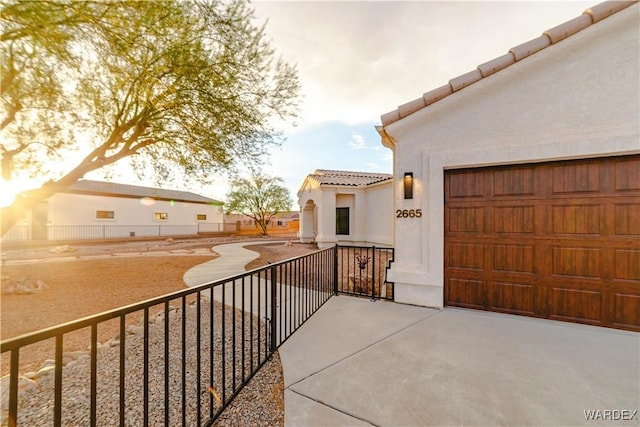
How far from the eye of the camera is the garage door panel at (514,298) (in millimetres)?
4066

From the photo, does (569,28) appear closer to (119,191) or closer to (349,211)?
(349,211)

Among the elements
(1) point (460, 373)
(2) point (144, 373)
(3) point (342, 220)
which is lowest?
(1) point (460, 373)

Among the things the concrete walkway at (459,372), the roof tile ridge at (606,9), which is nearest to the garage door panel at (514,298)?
the concrete walkway at (459,372)

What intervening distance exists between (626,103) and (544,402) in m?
4.08

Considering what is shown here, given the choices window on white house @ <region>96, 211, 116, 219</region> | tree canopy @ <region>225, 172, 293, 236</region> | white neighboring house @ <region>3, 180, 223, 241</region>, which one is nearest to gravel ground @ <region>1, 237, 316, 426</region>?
white neighboring house @ <region>3, 180, 223, 241</region>

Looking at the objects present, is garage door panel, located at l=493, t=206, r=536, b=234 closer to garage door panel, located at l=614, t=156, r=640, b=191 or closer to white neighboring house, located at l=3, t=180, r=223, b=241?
garage door panel, located at l=614, t=156, r=640, b=191

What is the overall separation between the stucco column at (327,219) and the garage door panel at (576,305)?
9.84 m

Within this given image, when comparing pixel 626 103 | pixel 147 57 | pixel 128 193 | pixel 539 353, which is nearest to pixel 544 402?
pixel 539 353

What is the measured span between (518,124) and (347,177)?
11304mm

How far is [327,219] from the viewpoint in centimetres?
1330

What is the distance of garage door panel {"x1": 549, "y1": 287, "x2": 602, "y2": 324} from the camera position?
370 centimetres

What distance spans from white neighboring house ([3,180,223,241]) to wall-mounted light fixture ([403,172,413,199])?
47.7 ft

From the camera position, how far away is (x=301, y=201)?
1666 centimetres

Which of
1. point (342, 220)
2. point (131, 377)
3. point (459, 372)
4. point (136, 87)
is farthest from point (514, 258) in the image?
point (342, 220)
